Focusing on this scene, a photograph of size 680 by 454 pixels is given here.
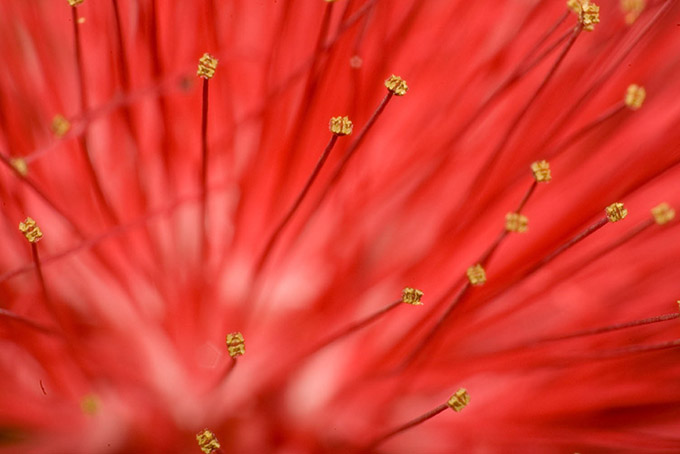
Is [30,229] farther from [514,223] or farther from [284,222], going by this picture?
[514,223]

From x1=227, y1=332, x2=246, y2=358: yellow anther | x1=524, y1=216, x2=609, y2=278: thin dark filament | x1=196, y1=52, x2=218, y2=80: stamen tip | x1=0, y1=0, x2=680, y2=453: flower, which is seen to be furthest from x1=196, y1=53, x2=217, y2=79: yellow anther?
x1=524, y1=216, x2=609, y2=278: thin dark filament

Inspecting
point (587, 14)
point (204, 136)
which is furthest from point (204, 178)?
point (587, 14)

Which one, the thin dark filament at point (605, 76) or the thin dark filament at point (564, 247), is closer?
the thin dark filament at point (564, 247)

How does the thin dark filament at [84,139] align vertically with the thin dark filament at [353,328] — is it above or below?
above

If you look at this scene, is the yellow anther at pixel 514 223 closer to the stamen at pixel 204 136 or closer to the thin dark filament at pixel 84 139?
the stamen at pixel 204 136

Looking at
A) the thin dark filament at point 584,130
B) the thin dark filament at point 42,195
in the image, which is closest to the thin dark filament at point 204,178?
the thin dark filament at point 42,195

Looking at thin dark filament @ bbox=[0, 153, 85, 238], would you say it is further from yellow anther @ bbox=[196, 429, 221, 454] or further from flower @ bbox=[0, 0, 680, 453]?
yellow anther @ bbox=[196, 429, 221, 454]

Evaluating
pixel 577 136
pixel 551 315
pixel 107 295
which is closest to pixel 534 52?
pixel 577 136

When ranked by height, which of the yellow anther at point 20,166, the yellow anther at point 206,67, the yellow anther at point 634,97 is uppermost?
the yellow anther at point 20,166
